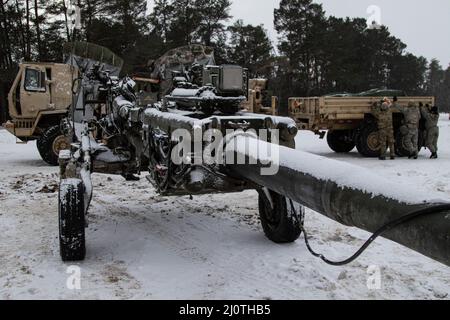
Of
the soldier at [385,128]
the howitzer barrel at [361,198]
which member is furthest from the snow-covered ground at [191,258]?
the soldier at [385,128]

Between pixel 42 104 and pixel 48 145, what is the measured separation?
116 cm

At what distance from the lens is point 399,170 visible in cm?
1130

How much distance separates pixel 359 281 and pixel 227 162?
61.8 inches

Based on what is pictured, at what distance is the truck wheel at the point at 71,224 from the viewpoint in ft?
16.2

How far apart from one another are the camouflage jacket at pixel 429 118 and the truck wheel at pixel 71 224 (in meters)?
11.1

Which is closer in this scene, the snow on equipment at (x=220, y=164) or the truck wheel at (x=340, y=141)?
the snow on equipment at (x=220, y=164)

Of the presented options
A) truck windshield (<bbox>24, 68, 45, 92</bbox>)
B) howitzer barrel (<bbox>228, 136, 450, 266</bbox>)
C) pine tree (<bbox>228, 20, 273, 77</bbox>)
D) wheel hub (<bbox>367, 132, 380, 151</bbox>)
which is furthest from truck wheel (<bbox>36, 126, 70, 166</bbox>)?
pine tree (<bbox>228, 20, 273, 77</bbox>)

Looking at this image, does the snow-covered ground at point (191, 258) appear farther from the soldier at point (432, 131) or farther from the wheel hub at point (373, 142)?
the soldier at point (432, 131)

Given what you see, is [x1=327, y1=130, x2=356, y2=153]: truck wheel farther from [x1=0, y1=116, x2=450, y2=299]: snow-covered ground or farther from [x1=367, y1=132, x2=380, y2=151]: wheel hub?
[x1=0, y1=116, x2=450, y2=299]: snow-covered ground

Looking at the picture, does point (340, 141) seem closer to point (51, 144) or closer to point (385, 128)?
point (385, 128)

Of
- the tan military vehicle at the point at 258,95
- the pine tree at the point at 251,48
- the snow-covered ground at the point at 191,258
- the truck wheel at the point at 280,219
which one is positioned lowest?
the snow-covered ground at the point at 191,258

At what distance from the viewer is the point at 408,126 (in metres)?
13.8

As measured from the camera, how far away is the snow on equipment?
2.33 meters
